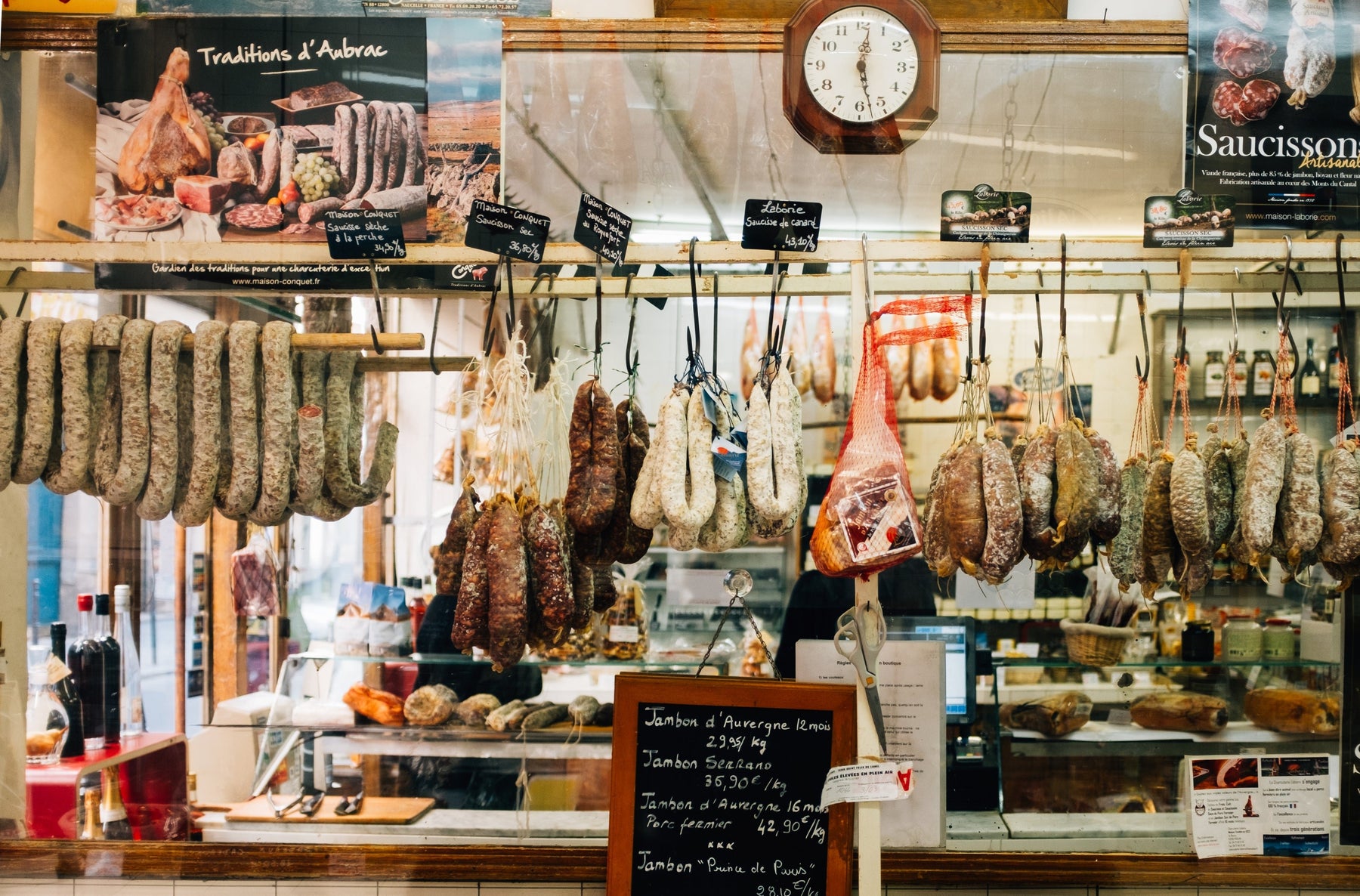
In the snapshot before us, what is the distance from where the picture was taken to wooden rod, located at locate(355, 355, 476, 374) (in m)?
3.24

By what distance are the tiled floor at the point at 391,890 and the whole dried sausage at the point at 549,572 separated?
1.05 m

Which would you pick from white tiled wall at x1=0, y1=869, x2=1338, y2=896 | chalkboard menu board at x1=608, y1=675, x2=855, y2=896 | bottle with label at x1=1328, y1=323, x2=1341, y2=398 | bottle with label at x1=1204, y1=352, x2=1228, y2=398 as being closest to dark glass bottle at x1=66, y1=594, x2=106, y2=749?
white tiled wall at x1=0, y1=869, x2=1338, y2=896

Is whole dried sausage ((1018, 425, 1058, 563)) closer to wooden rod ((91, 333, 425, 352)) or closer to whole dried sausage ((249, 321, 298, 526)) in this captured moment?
wooden rod ((91, 333, 425, 352))

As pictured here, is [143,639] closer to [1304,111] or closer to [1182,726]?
[1182,726]

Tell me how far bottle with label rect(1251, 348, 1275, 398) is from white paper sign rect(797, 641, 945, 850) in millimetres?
2863

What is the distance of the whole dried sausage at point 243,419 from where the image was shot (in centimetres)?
301

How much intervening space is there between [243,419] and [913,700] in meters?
2.24

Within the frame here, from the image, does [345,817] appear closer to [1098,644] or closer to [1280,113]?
[1098,644]

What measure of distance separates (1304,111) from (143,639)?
456cm

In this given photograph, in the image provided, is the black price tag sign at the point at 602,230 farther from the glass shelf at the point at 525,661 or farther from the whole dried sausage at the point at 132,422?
the glass shelf at the point at 525,661

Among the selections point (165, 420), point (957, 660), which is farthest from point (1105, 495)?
point (165, 420)

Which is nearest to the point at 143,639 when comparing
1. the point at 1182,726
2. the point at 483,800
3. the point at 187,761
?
the point at 187,761

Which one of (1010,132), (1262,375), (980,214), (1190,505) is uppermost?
(1010,132)

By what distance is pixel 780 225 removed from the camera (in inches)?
115
